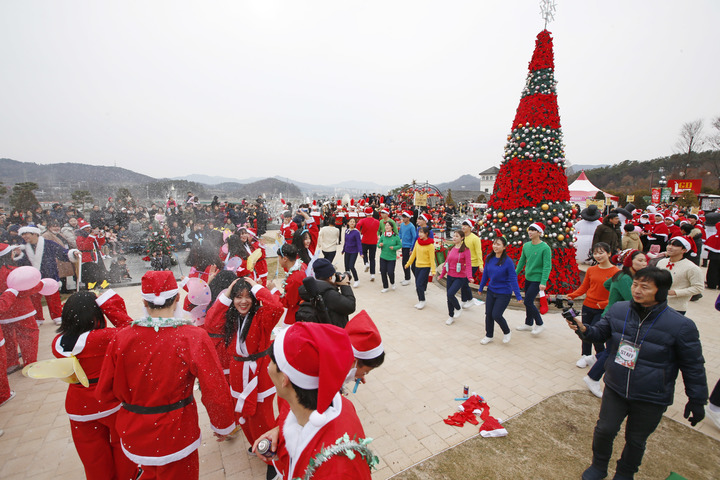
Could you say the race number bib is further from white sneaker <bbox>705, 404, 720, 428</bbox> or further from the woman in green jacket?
the woman in green jacket

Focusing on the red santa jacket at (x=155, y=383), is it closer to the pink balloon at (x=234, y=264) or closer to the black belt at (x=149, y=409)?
the black belt at (x=149, y=409)

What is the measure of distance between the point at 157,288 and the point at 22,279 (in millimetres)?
3504

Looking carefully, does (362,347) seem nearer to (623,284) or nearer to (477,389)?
(477,389)

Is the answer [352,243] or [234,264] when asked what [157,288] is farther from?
[352,243]

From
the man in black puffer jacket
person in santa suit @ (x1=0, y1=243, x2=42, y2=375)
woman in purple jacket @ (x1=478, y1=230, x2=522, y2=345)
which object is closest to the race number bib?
the man in black puffer jacket

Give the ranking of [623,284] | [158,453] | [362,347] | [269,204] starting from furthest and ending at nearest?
1. [269,204]
2. [623,284]
3. [158,453]
4. [362,347]

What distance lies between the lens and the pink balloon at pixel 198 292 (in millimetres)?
3627

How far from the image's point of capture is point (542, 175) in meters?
7.41

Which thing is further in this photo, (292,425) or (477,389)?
(477,389)

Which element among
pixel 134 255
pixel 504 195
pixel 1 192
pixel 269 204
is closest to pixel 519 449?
pixel 504 195

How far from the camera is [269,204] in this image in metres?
27.7

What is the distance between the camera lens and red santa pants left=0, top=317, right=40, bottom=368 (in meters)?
4.39

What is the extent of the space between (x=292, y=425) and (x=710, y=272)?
491 inches

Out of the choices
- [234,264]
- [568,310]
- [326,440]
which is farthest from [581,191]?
[326,440]
